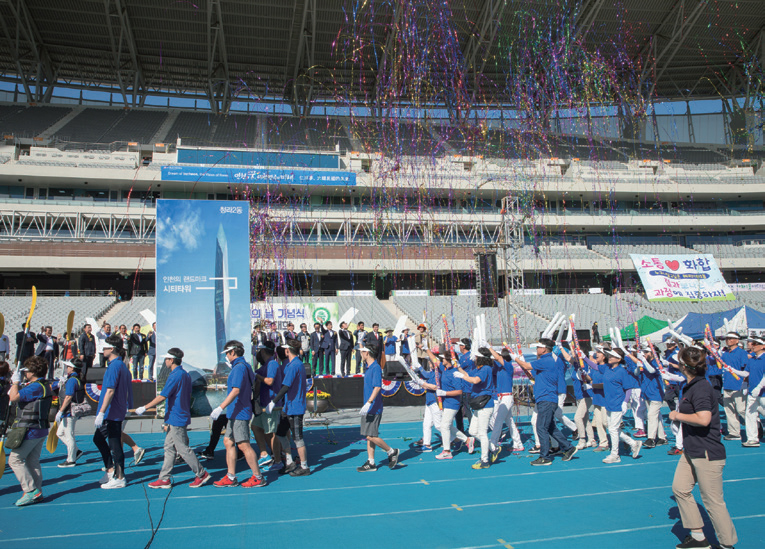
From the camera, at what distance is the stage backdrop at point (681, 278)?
31.2m

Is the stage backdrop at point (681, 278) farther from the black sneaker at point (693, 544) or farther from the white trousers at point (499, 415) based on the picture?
the black sneaker at point (693, 544)

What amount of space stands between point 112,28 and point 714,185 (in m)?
45.9

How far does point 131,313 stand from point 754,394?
25978mm

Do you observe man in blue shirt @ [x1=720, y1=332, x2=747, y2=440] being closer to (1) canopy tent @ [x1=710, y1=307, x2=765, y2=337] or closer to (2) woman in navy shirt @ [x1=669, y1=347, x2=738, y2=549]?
(2) woman in navy shirt @ [x1=669, y1=347, x2=738, y2=549]

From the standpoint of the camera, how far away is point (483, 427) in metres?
8.04

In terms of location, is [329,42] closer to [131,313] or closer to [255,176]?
[255,176]

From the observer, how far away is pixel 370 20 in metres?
35.0

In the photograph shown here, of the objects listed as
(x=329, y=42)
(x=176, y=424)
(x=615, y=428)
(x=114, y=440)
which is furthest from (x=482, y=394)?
(x=329, y=42)

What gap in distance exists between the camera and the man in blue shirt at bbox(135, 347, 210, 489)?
6.63m

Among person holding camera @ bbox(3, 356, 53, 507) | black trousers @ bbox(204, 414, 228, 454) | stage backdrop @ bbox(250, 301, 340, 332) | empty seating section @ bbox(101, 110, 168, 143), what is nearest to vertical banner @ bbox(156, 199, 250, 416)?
black trousers @ bbox(204, 414, 228, 454)

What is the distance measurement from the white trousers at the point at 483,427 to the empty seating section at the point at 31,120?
43.1m

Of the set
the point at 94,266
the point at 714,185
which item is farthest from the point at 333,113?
the point at 714,185

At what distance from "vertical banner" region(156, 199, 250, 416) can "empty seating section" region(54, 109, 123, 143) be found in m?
37.0

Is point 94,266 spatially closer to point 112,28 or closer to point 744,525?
point 112,28
